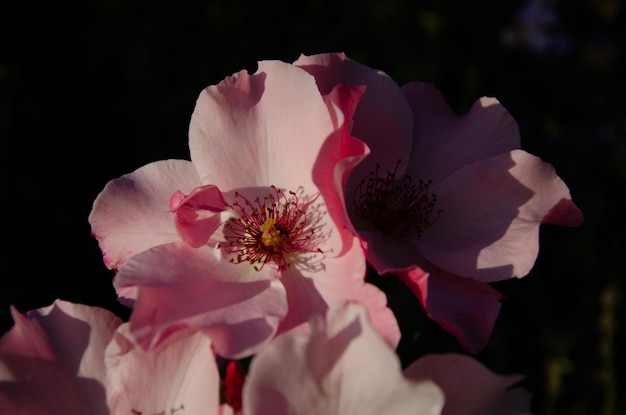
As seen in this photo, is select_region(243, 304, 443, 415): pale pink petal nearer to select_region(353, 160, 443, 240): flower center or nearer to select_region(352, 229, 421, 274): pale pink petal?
select_region(352, 229, 421, 274): pale pink petal

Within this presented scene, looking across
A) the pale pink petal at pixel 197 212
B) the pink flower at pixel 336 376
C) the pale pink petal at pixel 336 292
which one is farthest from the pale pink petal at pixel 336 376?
the pale pink petal at pixel 197 212

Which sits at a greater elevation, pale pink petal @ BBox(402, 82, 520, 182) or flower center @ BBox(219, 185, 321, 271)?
pale pink petal @ BBox(402, 82, 520, 182)

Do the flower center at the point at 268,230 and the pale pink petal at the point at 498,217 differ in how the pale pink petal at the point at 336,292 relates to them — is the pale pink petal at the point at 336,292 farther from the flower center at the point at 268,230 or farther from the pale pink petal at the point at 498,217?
the pale pink petal at the point at 498,217

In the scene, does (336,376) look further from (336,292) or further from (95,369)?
(95,369)

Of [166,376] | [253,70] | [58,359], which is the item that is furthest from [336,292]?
[253,70]

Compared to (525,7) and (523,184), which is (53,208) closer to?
(523,184)

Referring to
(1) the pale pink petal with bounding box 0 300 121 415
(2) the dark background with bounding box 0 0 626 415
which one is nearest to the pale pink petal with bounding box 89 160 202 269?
(1) the pale pink petal with bounding box 0 300 121 415
